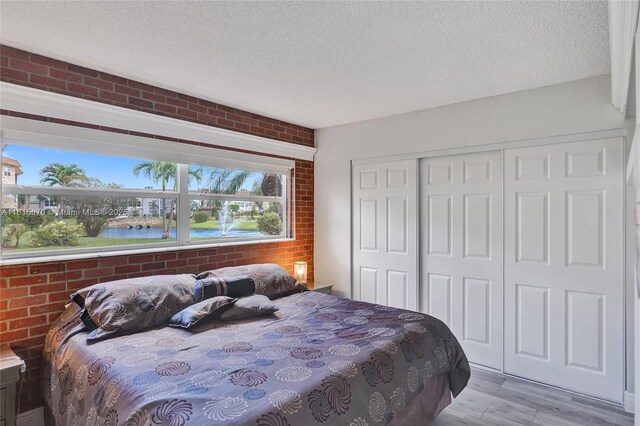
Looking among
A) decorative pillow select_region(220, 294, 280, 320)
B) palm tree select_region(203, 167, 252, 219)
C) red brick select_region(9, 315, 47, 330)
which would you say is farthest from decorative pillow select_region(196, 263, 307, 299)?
red brick select_region(9, 315, 47, 330)

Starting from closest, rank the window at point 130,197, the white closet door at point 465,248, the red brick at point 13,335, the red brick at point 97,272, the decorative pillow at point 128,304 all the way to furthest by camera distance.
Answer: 1. the decorative pillow at point 128,304
2. the red brick at point 13,335
3. the window at point 130,197
4. the red brick at point 97,272
5. the white closet door at point 465,248

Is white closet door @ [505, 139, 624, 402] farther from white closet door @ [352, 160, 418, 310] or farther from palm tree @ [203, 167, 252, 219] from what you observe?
palm tree @ [203, 167, 252, 219]

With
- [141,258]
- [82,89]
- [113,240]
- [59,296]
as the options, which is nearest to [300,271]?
[141,258]

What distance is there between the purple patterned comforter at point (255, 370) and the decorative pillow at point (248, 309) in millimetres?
63

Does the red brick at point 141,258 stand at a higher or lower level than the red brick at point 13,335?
higher

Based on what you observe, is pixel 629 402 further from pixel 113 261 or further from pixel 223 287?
pixel 113 261

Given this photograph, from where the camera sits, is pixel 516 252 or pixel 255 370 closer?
pixel 255 370

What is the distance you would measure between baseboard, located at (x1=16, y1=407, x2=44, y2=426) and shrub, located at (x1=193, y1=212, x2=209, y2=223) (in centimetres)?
176

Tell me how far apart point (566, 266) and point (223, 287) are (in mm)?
2798

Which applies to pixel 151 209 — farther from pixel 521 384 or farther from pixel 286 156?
pixel 521 384

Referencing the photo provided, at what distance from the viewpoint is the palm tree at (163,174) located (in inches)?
117

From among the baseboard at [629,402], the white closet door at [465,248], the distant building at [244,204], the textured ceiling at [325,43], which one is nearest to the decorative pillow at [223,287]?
the distant building at [244,204]

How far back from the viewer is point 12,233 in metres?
2.31

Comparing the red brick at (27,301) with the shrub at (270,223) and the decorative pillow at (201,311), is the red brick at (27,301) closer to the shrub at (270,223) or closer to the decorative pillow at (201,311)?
the decorative pillow at (201,311)
